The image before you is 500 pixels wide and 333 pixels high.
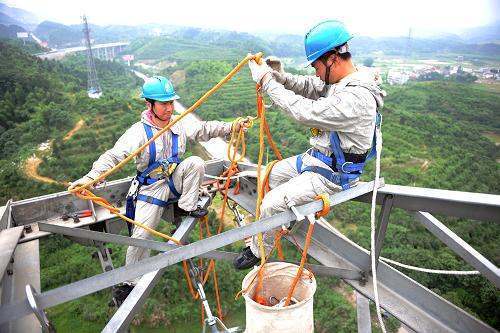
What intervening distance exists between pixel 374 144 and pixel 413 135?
34649 millimetres

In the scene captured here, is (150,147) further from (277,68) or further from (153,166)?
(277,68)

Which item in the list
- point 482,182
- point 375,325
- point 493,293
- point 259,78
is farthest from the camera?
point 482,182

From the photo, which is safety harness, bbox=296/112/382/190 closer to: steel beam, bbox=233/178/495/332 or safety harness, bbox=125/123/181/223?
steel beam, bbox=233/178/495/332

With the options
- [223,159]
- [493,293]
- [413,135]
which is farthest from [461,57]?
[223,159]

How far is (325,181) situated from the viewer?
8.70ft

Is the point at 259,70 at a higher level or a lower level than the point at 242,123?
higher

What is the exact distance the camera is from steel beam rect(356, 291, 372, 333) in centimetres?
260

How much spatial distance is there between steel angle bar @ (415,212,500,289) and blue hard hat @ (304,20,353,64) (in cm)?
120

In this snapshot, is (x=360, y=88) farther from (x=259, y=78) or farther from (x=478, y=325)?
(x=478, y=325)

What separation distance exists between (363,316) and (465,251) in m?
0.80

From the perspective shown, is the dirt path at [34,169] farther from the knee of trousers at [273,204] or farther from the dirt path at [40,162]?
the knee of trousers at [273,204]

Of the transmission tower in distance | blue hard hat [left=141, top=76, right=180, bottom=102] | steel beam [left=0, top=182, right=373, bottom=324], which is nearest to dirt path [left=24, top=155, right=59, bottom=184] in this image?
the transmission tower in distance

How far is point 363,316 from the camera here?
8.77 feet

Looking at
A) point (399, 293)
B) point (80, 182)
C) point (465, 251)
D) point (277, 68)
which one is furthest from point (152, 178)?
point (465, 251)
